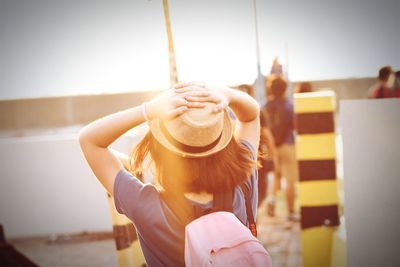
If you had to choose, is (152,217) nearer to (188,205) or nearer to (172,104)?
(188,205)

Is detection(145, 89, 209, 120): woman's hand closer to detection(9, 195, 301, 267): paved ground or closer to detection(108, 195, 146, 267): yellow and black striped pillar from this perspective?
detection(108, 195, 146, 267): yellow and black striped pillar

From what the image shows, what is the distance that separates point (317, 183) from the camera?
7.99ft

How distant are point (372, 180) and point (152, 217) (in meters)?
1.22

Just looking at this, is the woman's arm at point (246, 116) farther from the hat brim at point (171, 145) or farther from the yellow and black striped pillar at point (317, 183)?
the yellow and black striped pillar at point (317, 183)

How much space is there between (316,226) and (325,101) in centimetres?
78

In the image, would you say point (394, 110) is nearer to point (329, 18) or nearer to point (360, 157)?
point (360, 157)

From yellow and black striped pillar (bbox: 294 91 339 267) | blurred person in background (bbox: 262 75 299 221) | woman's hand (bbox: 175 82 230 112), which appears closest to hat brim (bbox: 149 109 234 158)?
woman's hand (bbox: 175 82 230 112)

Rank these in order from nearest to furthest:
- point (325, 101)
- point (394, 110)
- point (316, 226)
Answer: point (394, 110), point (325, 101), point (316, 226)

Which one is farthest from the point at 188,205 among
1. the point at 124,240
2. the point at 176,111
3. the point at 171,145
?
the point at 124,240

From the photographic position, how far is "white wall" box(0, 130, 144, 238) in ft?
10.7

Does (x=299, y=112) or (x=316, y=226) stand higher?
(x=299, y=112)

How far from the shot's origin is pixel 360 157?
2.04 m

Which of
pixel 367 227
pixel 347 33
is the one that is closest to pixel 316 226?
pixel 367 227

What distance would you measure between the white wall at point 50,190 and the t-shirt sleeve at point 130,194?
1787 millimetres
